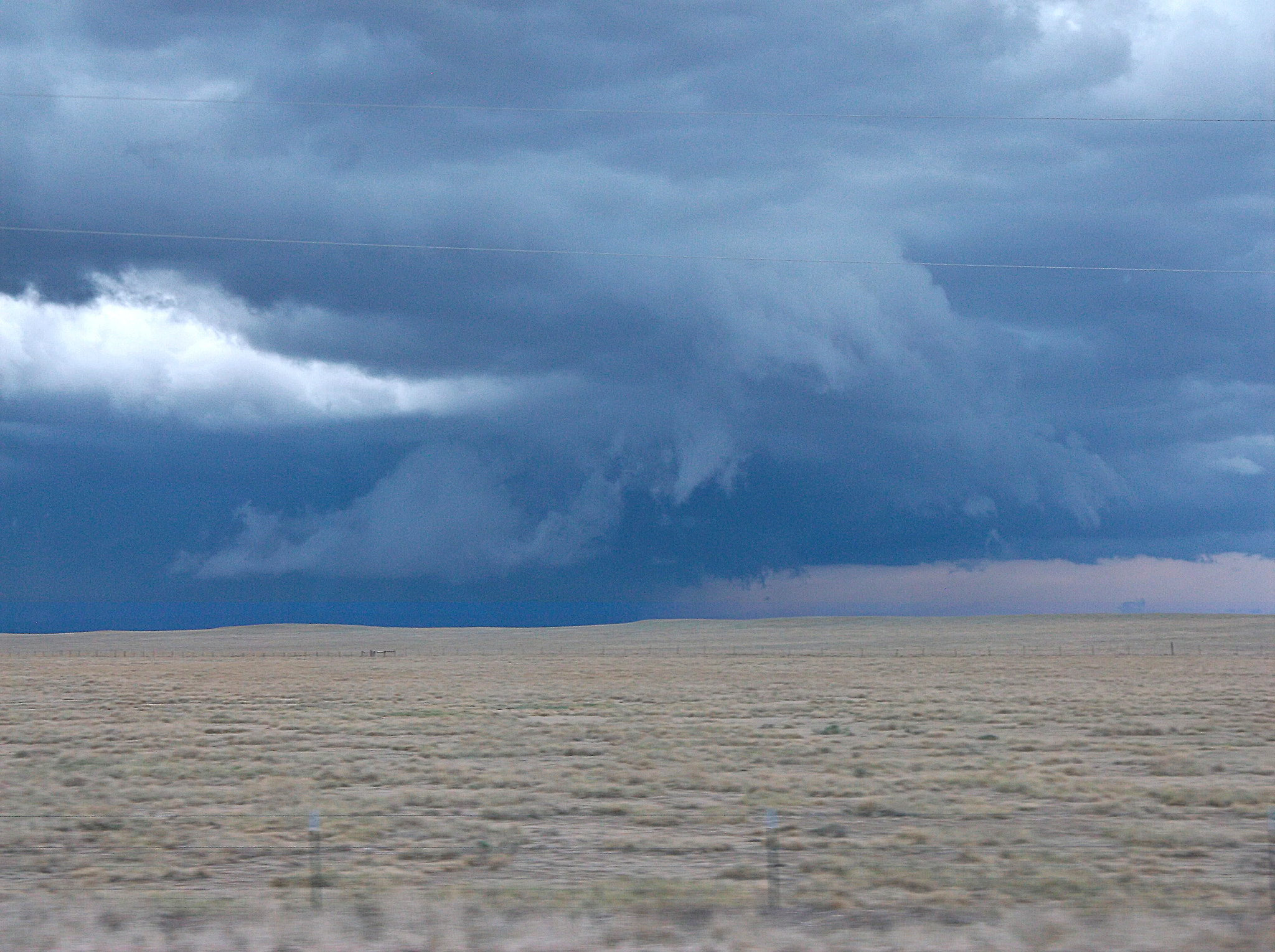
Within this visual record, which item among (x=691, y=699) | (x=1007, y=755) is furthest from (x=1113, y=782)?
(x=691, y=699)

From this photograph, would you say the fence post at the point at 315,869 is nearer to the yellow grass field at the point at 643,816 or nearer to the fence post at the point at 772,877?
the yellow grass field at the point at 643,816

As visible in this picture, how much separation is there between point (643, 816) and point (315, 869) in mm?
7499

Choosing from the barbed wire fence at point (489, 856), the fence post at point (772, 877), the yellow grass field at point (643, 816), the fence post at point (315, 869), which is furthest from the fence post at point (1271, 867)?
the fence post at point (315, 869)

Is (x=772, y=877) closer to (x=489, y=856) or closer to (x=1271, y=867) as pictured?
(x=489, y=856)

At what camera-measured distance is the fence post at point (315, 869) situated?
564 inches

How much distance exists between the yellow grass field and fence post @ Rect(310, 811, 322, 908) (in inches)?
6.2

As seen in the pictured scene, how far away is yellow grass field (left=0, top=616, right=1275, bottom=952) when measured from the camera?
43.8ft

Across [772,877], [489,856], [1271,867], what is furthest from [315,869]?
[1271,867]

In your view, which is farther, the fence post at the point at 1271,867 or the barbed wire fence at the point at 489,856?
the barbed wire fence at the point at 489,856

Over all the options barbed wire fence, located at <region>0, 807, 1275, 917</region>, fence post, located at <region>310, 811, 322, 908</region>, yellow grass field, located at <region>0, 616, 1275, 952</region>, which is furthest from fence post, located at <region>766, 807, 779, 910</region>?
fence post, located at <region>310, 811, 322, 908</region>

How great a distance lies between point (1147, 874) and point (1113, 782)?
1069 cm

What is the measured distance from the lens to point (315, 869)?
16812 millimetres

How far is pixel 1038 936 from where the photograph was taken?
12.3 metres

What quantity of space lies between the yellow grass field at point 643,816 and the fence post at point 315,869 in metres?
0.16
